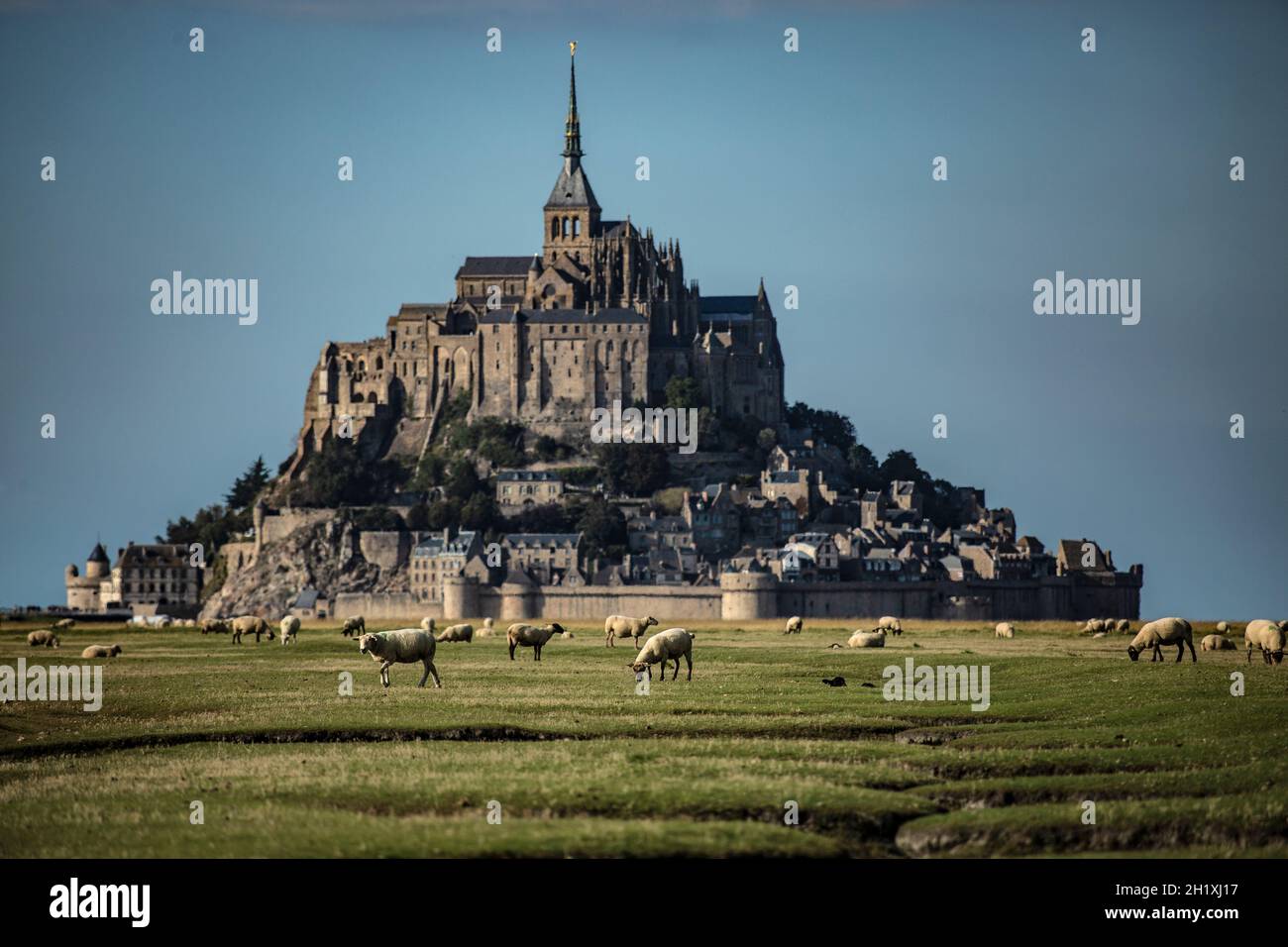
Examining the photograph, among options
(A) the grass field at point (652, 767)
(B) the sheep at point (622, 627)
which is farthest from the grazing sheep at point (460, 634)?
(A) the grass field at point (652, 767)

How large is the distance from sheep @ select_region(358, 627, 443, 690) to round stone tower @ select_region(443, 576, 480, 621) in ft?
307

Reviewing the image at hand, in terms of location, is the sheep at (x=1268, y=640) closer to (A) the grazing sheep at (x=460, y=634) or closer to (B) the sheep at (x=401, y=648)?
(B) the sheep at (x=401, y=648)

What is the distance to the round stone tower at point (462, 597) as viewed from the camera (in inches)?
5423

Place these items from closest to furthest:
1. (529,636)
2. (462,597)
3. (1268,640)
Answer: (1268,640), (529,636), (462,597)

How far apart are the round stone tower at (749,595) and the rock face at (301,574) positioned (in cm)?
2641

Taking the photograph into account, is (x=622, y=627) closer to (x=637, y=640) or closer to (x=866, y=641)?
(x=637, y=640)

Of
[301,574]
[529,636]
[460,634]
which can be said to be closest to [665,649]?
[529,636]

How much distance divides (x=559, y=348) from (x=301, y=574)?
27736mm

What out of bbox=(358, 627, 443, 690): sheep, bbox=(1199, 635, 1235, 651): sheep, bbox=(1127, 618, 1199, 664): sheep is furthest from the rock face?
bbox=(358, 627, 443, 690): sheep

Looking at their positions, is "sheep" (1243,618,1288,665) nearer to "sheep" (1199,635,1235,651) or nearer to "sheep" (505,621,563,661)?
"sheep" (1199,635,1235,651)

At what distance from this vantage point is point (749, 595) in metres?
134

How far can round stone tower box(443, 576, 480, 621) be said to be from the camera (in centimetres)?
13775
